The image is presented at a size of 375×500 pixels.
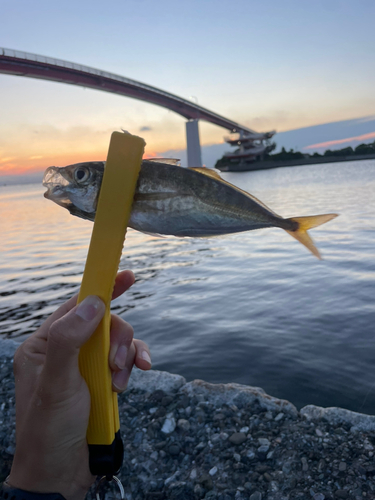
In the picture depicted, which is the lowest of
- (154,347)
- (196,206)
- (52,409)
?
(154,347)

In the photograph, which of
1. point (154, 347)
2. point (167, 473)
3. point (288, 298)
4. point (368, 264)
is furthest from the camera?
point (368, 264)

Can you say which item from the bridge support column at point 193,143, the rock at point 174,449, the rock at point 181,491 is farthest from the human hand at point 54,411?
the bridge support column at point 193,143

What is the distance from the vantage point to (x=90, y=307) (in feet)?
4.82

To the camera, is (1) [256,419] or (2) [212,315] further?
(2) [212,315]

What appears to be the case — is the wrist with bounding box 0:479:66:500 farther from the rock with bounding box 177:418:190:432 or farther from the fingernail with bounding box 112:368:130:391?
the rock with bounding box 177:418:190:432

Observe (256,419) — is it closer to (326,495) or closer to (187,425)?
(187,425)

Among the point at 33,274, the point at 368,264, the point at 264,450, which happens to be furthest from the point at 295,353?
the point at 33,274

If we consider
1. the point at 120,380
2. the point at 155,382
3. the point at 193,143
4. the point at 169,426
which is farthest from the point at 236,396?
the point at 193,143

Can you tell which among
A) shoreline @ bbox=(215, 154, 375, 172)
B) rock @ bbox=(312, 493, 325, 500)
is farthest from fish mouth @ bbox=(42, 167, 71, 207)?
shoreline @ bbox=(215, 154, 375, 172)

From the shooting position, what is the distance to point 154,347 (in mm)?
6477

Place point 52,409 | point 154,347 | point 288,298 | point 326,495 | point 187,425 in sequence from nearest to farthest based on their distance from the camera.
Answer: point 52,409
point 326,495
point 187,425
point 154,347
point 288,298

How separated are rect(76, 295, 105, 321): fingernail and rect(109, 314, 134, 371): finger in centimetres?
54

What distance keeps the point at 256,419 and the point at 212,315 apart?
12.2 ft

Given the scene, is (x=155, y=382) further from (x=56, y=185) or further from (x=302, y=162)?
(x=302, y=162)
